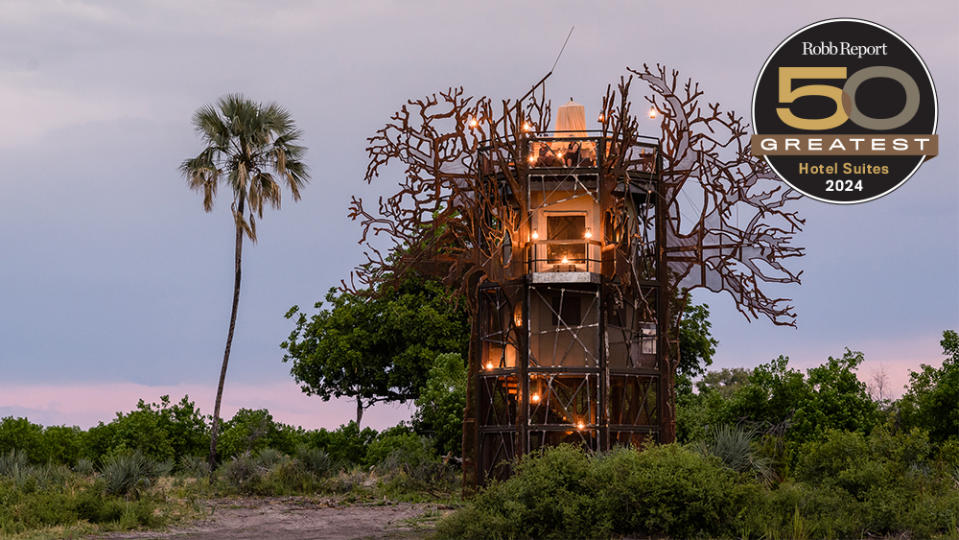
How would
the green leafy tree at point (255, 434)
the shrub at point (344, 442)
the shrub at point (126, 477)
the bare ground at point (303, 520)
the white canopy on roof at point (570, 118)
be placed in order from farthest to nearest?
the shrub at point (344, 442) < the green leafy tree at point (255, 434) < the white canopy on roof at point (570, 118) < the shrub at point (126, 477) < the bare ground at point (303, 520)

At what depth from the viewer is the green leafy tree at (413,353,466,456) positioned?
145 feet

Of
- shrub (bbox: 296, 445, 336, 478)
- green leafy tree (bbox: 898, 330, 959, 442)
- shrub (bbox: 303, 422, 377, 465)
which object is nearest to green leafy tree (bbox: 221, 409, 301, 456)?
shrub (bbox: 303, 422, 377, 465)

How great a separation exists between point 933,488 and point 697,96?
14.7m

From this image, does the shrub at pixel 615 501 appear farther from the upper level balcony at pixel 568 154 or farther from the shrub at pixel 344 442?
the shrub at pixel 344 442

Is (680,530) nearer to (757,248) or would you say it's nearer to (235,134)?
(757,248)

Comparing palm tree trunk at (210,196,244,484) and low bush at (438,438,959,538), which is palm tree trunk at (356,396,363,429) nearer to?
palm tree trunk at (210,196,244,484)

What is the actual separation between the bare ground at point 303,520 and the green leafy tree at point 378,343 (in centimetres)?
1472

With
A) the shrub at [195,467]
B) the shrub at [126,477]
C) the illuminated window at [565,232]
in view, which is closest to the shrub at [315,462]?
the shrub at [195,467]

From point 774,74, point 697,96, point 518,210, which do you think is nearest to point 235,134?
point 518,210

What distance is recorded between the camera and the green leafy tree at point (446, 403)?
44.3 metres

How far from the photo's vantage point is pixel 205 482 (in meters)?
39.2

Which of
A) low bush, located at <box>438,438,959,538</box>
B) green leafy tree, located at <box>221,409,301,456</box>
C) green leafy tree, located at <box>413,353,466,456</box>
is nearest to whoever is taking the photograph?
low bush, located at <box>438,438,959,538</box>

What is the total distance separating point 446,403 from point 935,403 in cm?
1872

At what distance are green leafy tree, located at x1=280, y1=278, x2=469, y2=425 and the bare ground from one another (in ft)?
48.3
